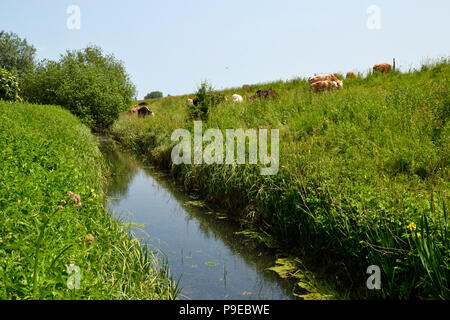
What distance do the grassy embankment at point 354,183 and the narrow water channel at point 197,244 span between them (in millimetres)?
567

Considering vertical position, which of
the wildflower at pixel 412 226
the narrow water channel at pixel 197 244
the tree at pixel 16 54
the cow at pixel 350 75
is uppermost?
the tree at pixel 16 54

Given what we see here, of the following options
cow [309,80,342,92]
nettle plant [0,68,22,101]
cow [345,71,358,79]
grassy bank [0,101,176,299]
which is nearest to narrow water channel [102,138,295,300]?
grassy bank [0,101,176,299]

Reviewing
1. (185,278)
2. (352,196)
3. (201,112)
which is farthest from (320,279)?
(201,112)

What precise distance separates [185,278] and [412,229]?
3659 mm

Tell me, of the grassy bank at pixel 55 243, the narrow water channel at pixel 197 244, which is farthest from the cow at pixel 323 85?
the grassy bank at pixel 55 243

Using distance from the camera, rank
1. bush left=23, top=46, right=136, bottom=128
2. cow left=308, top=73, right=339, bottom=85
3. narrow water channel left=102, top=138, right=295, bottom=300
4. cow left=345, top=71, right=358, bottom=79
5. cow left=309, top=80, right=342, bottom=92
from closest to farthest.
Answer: narrow water channel left=102, top=138, right=295, bottom=300 → cow left=309, top=80, right=342, bottom=92 → cow left=308, top=73, right=339, bottom=85 → cow left=345, top=71, right=358, bottom=79 → bush left=23, top=46, right=136, bottom=128

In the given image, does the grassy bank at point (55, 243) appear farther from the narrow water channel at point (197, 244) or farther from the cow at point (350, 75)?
the cow at point (350, 75)

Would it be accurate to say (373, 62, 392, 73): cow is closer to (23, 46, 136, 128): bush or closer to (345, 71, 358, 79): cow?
(345, 71, 358, 79): cow

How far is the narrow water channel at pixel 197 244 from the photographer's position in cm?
618

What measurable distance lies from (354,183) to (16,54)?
5992 centimetres

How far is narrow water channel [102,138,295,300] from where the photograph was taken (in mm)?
6184

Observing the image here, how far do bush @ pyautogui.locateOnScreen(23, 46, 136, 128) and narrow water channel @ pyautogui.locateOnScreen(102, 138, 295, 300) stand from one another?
1587 centimetres

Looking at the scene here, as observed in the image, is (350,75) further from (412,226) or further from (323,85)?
→ (412,226)
